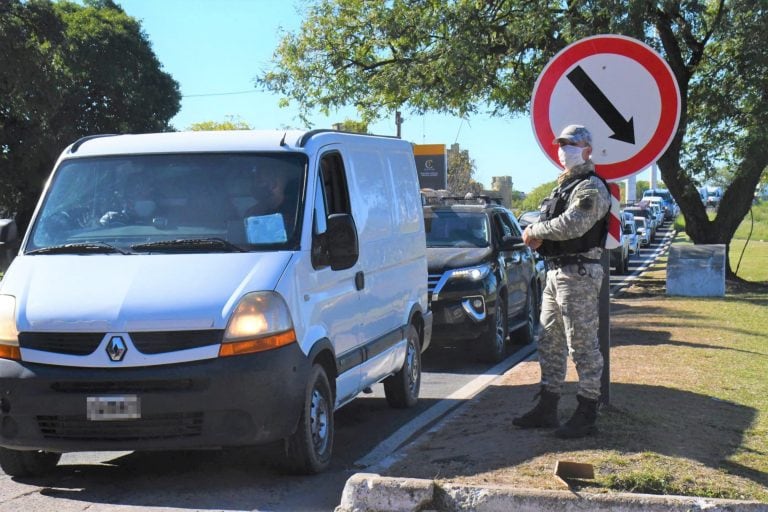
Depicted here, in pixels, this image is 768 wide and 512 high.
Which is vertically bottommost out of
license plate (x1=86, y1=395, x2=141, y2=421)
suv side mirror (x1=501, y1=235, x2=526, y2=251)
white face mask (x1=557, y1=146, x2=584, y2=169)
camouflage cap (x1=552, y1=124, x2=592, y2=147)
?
license plate (x1=86, y1=395, x2=141, y2=421)

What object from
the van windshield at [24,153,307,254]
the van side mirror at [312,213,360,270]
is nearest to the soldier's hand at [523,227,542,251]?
the van side mirror at [312,213,360,270]

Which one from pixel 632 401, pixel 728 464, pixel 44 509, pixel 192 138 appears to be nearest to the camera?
pixel 44 509

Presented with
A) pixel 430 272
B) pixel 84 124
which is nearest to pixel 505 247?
pixel 430 272

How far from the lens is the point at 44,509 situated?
5.64 m

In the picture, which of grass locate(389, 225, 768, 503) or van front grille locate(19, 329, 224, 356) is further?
van front grille locate(19, 329, 224, 356)

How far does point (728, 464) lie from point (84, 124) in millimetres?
41844

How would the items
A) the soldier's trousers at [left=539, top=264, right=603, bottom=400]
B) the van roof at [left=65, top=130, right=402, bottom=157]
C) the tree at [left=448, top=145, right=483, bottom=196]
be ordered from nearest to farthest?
the soldier's trousers at [left=539, top=264, right=603, bottom=400] → the van roof at [left=65, top=130, right=402, bottom=157] → the tree at [left=448, top=145, right=483, bottom=196]

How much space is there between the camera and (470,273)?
11.6 meters

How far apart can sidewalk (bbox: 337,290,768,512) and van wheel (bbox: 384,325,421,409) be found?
618mm

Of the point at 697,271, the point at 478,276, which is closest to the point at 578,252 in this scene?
the point at 478,276

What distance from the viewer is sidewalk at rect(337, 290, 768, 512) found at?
5031mm

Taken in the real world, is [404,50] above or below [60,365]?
above

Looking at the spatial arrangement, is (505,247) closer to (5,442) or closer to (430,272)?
(430,272)

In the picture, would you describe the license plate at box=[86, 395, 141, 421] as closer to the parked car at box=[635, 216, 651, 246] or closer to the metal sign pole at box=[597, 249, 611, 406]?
the metal sign pole at box=[597, 249, 611, 406]
